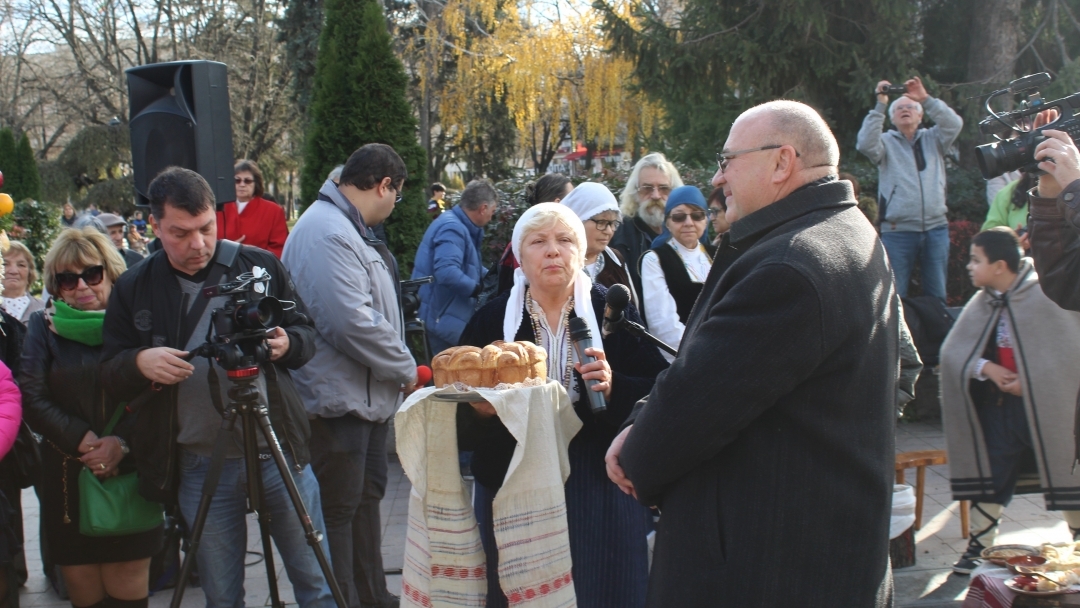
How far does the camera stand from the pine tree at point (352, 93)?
756 cm

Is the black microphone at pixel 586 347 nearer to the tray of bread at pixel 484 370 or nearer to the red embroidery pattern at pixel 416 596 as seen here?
the tray of bread at pixel 484 370

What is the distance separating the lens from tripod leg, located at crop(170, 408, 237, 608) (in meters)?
3.11

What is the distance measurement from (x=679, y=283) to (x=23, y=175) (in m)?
25.4

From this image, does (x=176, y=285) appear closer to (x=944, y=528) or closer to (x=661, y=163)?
(x=661, y=163)

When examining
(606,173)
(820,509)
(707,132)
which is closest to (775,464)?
(820,509)

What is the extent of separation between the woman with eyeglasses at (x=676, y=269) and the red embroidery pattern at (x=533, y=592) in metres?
1.55

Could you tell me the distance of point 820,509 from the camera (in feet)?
6.73

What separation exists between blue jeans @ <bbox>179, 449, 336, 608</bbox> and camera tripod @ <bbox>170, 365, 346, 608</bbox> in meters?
0.09

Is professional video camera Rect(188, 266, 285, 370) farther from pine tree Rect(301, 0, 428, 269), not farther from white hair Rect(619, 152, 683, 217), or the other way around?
pine tree Rect(301, 0, 428, 269)

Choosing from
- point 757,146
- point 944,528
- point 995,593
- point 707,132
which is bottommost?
point 944,528

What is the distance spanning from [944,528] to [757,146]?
4.08 metres

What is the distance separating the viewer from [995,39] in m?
9.88

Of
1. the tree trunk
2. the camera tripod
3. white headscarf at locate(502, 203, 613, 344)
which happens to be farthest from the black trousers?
the tree trunk

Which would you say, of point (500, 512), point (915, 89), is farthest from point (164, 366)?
point (915, 89)
